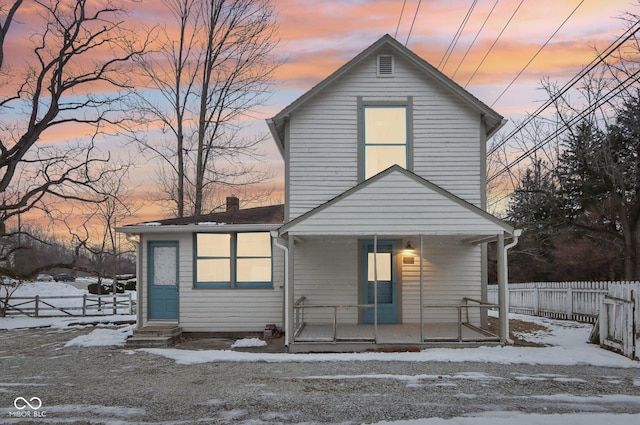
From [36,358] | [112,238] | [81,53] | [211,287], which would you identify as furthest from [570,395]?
[112,238]

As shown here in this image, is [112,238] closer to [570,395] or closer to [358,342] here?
[358,342]

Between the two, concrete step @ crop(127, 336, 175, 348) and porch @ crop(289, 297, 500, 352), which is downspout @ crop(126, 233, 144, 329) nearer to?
concrete step @ crop(127, 336, 175, 348)

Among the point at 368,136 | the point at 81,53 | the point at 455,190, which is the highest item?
the point at 81,53

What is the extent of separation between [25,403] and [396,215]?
7523 mm

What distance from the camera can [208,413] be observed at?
6.77 metres

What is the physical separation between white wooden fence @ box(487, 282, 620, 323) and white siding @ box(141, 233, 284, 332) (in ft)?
28.8

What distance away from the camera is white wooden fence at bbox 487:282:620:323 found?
16.4 m

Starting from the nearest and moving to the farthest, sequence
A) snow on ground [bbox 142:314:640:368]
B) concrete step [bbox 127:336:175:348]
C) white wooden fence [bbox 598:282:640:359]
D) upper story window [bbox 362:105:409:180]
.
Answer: snow on ground [bbox 142:314:640:368] < white wooden fence [bbox 598:282:640:359] < concrete step [bbox 127:336:175:348] < upper story window [bbox 362:105:409:180]

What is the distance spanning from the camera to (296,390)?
7.94 metres

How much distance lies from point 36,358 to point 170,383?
→ 15.5ft

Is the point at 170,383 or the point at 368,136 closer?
the point at 170,383

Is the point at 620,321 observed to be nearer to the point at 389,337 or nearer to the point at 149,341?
the point at 389,337

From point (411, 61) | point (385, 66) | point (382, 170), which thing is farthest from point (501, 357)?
point (385, 66)

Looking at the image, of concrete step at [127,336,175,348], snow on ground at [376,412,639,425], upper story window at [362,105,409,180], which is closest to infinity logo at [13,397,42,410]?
snow on ground at [376,412,639,425]
